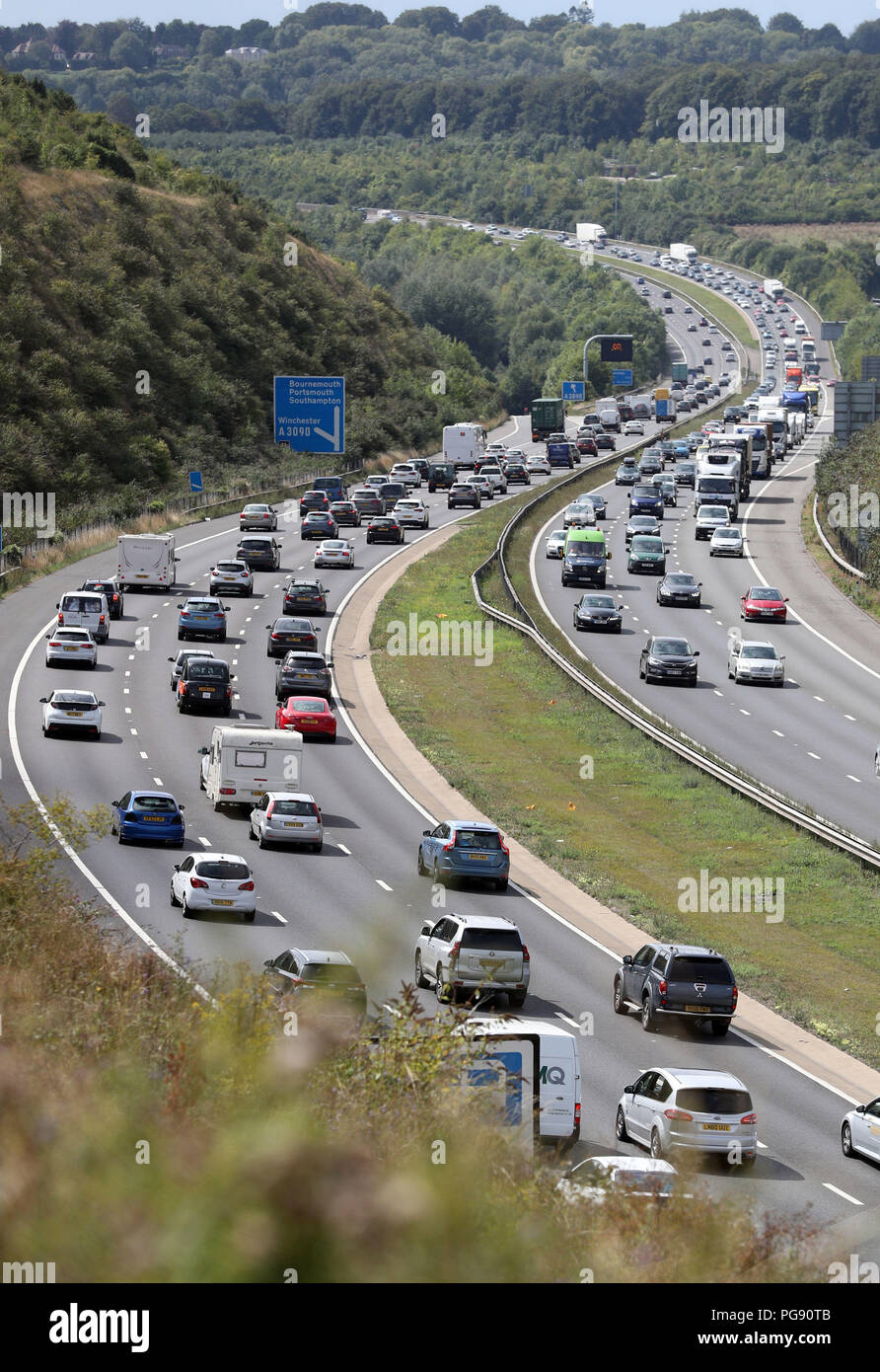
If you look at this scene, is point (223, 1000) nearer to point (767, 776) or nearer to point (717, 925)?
point (717, 925)

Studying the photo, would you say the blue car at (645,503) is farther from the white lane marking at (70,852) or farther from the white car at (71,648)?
the white lane marking at (70,852)

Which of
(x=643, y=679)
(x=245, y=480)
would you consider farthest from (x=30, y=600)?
(x=245, y=480)

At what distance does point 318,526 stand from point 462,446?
31.1m

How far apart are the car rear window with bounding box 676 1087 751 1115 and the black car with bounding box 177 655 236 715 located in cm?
3070

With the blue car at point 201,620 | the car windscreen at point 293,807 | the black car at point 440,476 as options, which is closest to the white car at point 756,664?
the blue car at point 201,620

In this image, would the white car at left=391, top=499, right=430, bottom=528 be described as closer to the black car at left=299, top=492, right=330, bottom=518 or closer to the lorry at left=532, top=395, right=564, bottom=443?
the black car at left=299, top=492, right=330, bottom=518

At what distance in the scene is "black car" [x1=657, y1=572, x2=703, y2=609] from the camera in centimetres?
7200

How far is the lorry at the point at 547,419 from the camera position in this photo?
458 feet

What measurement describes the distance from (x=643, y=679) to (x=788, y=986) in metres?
28.0

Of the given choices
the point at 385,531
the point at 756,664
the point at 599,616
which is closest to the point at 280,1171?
the point at 756,664

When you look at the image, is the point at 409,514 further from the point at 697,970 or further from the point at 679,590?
the point at 697,970

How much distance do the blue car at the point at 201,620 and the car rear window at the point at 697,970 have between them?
35986mm

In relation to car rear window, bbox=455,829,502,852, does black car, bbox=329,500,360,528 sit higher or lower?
higher

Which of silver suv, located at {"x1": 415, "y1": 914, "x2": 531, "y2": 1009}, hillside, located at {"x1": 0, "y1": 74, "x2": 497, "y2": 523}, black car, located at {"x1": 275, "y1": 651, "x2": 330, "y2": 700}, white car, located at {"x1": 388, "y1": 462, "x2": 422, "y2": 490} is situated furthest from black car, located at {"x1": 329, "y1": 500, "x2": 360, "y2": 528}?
silver suv, located at {"x1": 415, "y1": 914, "x2": 531, "y2": 1009}
